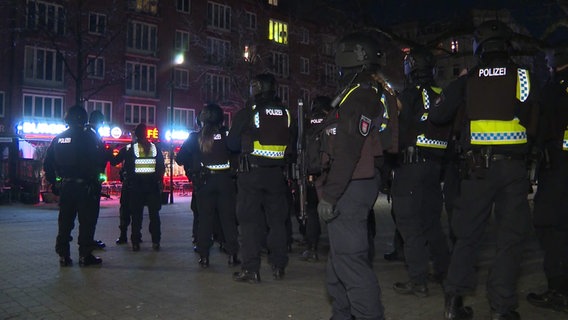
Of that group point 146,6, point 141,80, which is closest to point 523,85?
point 141,80

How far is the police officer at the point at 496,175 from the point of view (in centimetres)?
410

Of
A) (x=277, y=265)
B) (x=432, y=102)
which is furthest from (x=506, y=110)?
(x=277, y=265)

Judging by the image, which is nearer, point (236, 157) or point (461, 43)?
point (236, 157)

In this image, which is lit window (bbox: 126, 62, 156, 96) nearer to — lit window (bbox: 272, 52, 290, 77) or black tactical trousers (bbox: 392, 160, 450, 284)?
lit window (bbox: 272, 52, 290, 77)

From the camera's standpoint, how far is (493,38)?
432cm

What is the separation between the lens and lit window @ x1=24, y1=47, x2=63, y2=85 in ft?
102

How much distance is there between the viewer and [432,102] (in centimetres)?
528

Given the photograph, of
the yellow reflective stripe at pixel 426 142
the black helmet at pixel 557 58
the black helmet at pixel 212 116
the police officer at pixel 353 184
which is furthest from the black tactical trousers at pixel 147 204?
the black helmet at pixel 557 58

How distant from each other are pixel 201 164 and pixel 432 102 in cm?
333

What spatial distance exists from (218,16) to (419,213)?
128 ft

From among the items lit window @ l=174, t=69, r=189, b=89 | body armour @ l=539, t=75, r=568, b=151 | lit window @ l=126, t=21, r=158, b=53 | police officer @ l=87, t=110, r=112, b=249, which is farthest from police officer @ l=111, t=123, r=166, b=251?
lit window @ l=174, t=69, r=189, b=89

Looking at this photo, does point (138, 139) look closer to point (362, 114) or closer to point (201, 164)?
point (201, 164)

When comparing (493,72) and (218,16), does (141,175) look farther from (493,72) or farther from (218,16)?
(218,16)

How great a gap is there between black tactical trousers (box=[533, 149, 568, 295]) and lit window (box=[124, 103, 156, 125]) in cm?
3391
